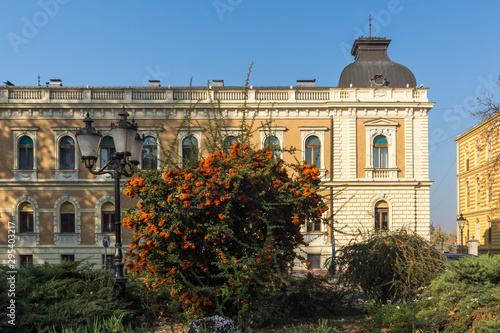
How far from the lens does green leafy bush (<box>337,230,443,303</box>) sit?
897 centimetres

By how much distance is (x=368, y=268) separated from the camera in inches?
361

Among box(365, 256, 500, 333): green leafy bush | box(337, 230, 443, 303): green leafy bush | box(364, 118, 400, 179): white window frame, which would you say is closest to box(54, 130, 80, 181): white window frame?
box(364, 118, 400, 179): white window frame

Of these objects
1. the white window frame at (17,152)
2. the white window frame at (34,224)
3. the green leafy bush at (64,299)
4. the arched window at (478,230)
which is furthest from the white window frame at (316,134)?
the arched window at (478,230)

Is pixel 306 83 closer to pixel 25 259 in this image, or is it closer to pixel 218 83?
pixel 218 83

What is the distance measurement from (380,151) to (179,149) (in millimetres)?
12278

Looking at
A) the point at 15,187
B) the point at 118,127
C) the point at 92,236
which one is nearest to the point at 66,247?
→ the point at 92,236

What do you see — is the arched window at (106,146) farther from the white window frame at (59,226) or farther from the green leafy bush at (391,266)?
the green leafy bush at (391,266)

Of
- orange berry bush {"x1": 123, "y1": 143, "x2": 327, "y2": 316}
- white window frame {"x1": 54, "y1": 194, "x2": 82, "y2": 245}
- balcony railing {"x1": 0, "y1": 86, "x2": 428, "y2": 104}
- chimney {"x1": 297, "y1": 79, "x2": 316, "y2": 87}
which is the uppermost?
chimney {"x1": 297, "y1": 79, "x2": 316, "y2": 87}

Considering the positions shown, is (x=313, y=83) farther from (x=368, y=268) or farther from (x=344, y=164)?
(x=368, y=268)

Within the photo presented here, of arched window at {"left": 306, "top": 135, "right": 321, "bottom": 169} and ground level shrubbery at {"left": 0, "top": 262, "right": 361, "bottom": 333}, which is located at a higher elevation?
arched window at {"left": 306, "top": 135, "right": 321, "bottom": 169}

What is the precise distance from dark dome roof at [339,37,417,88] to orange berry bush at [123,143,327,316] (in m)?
21.9

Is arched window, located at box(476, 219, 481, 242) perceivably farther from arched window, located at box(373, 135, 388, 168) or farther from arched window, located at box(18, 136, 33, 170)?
arched window, located at box(18, 136, 33, 170)

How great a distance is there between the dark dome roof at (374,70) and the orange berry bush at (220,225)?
21.9 metres

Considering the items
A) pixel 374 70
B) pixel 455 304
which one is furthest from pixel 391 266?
pixel 374 70
